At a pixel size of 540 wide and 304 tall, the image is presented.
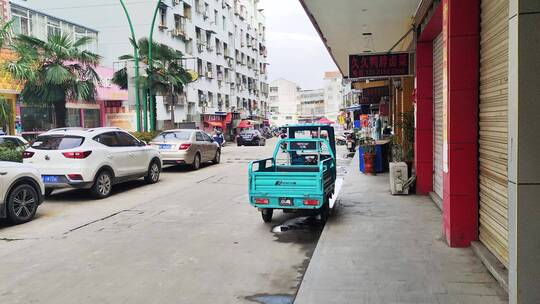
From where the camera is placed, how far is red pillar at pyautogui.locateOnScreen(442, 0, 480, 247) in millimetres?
5852

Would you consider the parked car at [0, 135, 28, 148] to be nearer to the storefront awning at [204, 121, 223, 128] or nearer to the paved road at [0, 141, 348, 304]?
the paved road at [0, 141, 348, 304]

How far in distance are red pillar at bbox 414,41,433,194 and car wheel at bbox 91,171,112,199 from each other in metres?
7.39

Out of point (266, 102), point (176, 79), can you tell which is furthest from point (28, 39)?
point (266, 102)

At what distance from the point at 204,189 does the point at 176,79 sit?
1388 centimetres

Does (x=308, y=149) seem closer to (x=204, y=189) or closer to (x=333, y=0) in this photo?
(x=333, y=0)

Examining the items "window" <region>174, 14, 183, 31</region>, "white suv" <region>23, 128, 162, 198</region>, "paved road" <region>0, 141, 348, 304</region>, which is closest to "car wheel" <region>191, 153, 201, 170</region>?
"white suv" <region>23, 128, 162, 198</region>

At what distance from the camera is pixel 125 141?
42.9ft

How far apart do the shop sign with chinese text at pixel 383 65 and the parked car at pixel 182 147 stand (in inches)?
315

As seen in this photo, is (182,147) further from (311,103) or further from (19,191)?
(311,103)

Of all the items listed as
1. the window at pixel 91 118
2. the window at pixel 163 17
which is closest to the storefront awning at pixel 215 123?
the window at pixel 163 17

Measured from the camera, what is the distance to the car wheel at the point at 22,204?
27.8ft

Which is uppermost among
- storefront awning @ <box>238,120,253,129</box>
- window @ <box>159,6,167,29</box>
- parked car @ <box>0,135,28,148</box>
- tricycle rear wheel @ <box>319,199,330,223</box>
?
window @ <box>159,6,167,29</box>

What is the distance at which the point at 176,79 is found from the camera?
2541cm

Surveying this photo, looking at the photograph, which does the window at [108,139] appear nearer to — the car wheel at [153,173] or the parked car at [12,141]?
the car wheel at [153,173]
